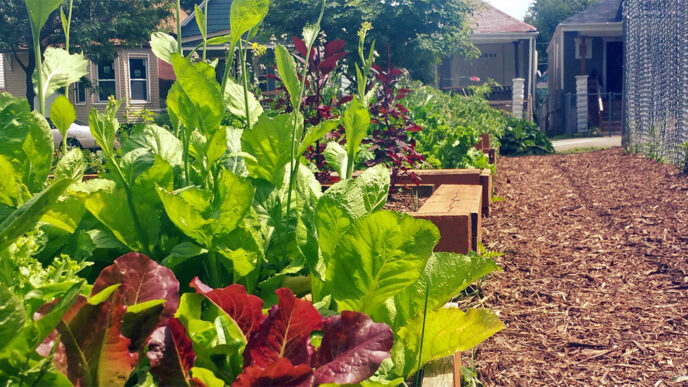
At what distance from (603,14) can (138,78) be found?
1807 cm

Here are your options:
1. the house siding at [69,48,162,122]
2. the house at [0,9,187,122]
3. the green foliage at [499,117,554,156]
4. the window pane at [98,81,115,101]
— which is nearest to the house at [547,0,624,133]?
the green foliage at [499,117,554,156]

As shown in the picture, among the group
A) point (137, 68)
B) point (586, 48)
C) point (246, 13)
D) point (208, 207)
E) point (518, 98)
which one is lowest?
point (208, 207)

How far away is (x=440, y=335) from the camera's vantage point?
132 centimetres

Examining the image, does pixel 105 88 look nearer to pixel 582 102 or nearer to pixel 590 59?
pixel 582 102

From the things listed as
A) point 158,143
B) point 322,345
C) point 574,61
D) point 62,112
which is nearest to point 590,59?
point 574,61

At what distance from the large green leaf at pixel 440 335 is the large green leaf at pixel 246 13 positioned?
23.9 inches

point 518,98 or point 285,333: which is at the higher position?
point 518,98

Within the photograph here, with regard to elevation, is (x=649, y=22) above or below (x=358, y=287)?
above

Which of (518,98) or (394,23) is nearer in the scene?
(394,23)

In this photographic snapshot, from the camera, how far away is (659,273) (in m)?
3.67

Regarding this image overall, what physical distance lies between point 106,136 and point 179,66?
22 cm

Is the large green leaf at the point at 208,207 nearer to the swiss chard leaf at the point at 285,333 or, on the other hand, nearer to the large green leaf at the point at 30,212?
the swiss chard leaf at the point at 285,333

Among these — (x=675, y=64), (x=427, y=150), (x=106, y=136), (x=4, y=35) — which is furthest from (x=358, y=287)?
(x=4, y=35)

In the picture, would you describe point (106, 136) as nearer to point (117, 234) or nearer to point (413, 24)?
point (117, 234)
